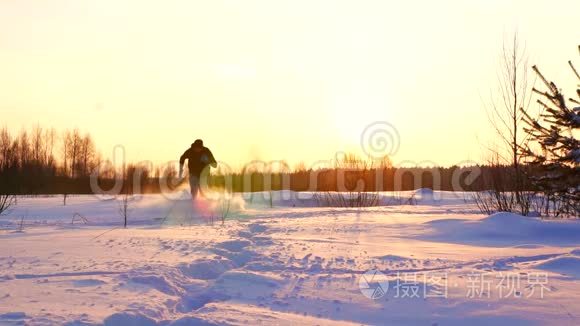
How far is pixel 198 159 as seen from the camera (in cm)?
1268

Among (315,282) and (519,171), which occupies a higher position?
(519,171)

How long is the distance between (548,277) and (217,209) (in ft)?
29.6

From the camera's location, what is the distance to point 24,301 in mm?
3188

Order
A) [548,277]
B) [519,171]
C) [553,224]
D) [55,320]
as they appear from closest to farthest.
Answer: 1. [55,320]
2. [548,277]
3. [553,224]
4. [519,171]

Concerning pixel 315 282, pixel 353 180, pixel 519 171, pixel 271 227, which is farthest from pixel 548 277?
pixel 353 180

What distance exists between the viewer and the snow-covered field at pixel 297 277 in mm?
3141

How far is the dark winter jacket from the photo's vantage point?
1270 cm

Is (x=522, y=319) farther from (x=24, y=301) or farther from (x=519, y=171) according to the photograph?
(x=519, y=171)
